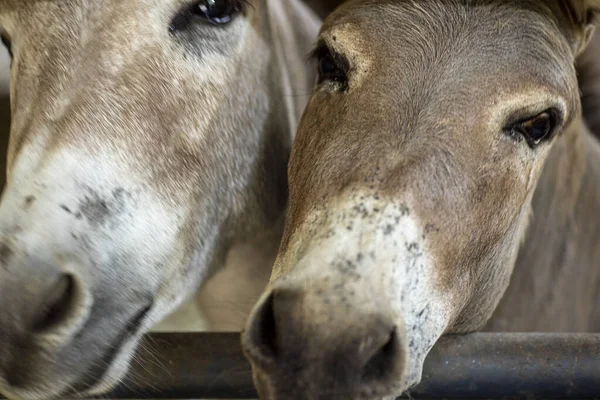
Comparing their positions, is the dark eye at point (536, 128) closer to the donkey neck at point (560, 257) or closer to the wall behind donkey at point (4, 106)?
the donkey neck at point (560, 257)

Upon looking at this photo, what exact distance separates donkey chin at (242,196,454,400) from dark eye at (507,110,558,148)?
1.13ft

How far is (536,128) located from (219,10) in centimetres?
75

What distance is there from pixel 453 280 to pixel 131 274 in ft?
2.09

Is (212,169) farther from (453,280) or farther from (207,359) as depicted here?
(453,280)

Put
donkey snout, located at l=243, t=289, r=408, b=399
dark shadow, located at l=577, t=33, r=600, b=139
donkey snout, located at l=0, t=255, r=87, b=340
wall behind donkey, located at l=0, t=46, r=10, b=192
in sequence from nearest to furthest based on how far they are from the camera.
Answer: donkey snout, located at l=243, t=289, r=408, b=399, donkey snout, located at l=0, t=255, r=87, b=340, wall behind donkey, located at l=0, t=46, r=10, b=192, dark shadow, located at l=577, t=33, r=600, b=139

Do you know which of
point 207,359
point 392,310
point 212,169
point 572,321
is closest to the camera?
point 392,310

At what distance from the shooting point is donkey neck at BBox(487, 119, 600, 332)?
1946 mm

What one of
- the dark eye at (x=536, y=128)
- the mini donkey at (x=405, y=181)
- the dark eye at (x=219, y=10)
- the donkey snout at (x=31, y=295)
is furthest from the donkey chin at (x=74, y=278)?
the dark eye at (x=536, y=128)

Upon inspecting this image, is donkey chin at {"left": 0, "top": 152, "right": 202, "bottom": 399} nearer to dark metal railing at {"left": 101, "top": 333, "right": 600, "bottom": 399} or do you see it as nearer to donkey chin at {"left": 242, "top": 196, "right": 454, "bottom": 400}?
dark metal railing at {"left": 101, "top": 333, "right": 600, "bottom": 399}

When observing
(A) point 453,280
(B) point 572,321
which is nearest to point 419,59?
(A) point 453,280

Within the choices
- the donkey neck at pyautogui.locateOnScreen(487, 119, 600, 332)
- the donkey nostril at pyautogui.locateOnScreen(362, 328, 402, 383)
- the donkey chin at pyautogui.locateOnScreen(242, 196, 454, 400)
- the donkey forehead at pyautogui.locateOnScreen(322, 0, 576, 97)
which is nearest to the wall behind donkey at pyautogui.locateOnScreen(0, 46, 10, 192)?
the donkey forehead at pyautogui.locateOnScreen(322, 0, 576, 97)

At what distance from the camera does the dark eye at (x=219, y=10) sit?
1.43 metres

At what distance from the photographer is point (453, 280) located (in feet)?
3.92

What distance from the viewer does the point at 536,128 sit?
130cm
